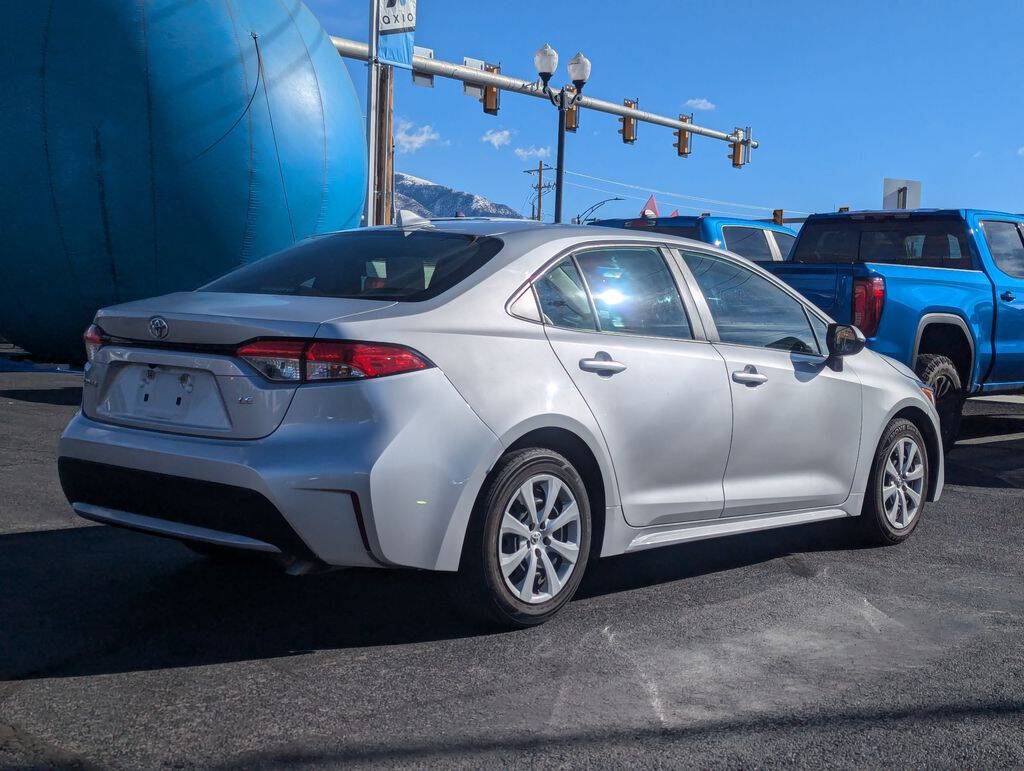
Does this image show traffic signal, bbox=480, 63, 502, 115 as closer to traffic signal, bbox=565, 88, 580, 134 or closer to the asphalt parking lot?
traffic signal, bbox=565, 88, 580, 134

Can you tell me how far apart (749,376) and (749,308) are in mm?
470

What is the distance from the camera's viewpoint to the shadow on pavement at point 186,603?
4066 millimetres

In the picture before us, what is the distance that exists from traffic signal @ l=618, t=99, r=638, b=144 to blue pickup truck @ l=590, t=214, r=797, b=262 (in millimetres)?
18208

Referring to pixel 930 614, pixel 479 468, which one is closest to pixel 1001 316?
pixel 930 614

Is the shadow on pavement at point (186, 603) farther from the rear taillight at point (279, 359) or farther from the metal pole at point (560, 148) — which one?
the metal pole at point (560, 148)

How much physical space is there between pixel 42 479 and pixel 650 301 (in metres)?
4.17

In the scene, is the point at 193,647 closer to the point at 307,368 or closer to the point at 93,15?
the point at 307,368

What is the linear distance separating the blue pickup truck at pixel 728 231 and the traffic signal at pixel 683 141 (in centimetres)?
2088

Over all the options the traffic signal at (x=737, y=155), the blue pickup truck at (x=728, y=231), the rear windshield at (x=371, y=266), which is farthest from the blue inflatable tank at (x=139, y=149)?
the traffic signal at (x=737, y=155)

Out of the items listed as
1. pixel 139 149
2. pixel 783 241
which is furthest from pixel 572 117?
pixel 139 149

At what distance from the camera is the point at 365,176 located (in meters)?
16.2

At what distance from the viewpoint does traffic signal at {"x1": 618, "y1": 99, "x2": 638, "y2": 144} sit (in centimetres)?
3306

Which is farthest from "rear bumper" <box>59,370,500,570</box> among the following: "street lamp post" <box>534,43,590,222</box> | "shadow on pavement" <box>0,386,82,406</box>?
"street lamp post" <box>534,43,590,222</box>

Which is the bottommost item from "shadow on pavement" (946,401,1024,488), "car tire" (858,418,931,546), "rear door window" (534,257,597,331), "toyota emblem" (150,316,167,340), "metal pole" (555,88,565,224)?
"shadow on pavement" (946,401,1024,488)
